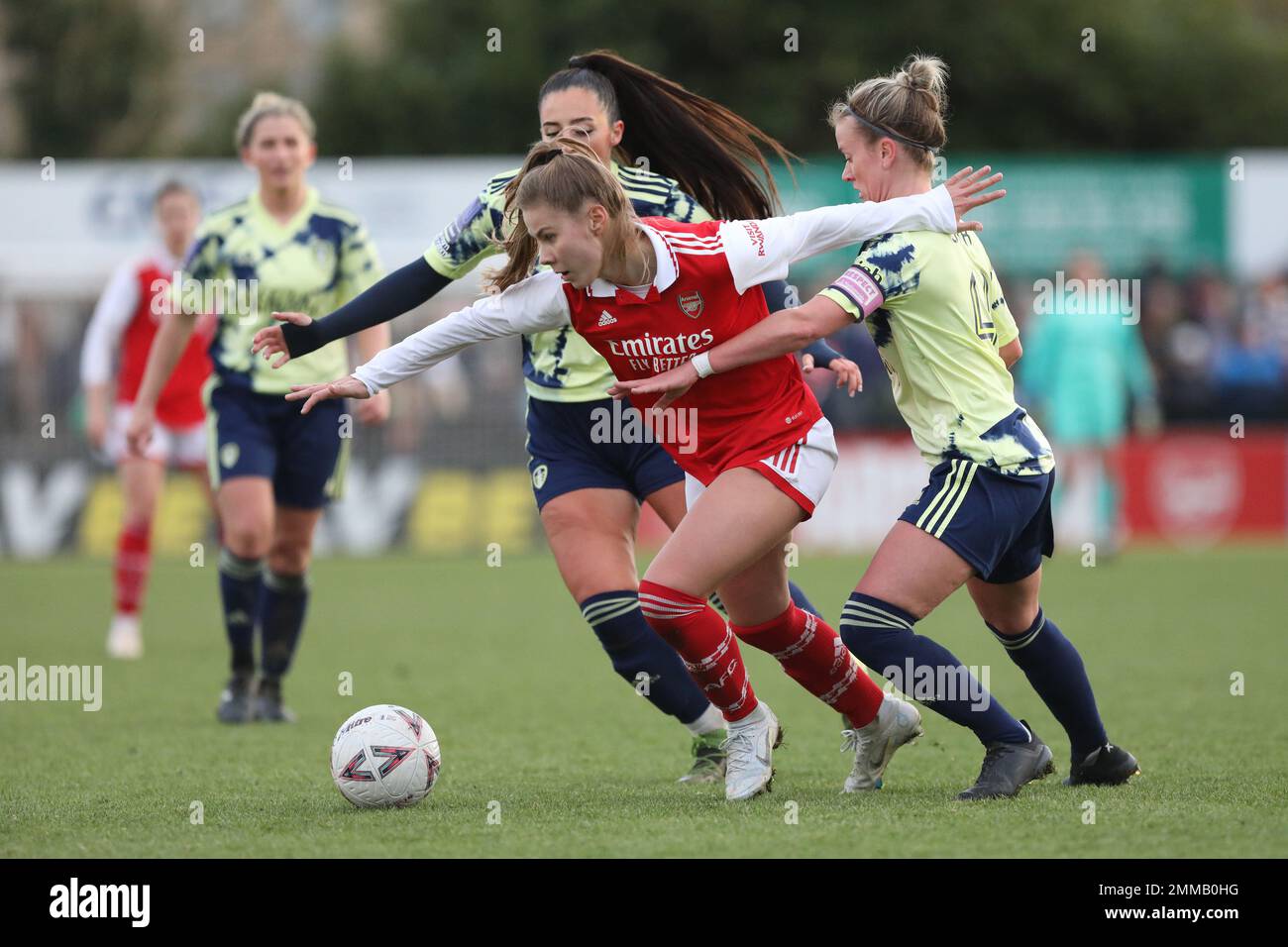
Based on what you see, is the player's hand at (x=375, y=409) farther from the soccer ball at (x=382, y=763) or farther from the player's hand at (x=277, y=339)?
the soccer ball at (x=382, y=763)

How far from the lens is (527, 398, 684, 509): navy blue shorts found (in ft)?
19.7

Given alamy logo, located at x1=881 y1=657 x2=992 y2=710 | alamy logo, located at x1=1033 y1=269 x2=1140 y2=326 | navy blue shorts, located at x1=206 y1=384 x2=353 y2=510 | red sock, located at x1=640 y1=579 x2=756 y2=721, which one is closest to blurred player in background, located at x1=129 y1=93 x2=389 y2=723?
navy blue shorts, located at x1=206 y1=384 x2=353 y2=510

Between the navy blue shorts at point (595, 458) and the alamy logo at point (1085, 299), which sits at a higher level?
the alamy logo at point (1085, 299)

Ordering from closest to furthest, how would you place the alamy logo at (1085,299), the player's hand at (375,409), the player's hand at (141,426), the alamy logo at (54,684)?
the player's hand at (375,409) < the player's hand at (141,426) < the alamy logo at (54,684) < the alamy logo at (1085,299)

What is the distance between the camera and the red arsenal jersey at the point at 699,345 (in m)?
5.10

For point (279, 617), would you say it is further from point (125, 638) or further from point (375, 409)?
point (125, 638)

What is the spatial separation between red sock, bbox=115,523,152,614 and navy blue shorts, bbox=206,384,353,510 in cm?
272

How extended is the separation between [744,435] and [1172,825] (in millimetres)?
1603

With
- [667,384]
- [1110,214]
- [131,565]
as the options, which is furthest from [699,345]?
[1110,214]

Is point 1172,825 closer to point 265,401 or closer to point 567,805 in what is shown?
point 567,805

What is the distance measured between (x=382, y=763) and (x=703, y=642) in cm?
103

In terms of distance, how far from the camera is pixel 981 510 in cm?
505

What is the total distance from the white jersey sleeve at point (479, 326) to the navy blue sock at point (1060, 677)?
167cm
